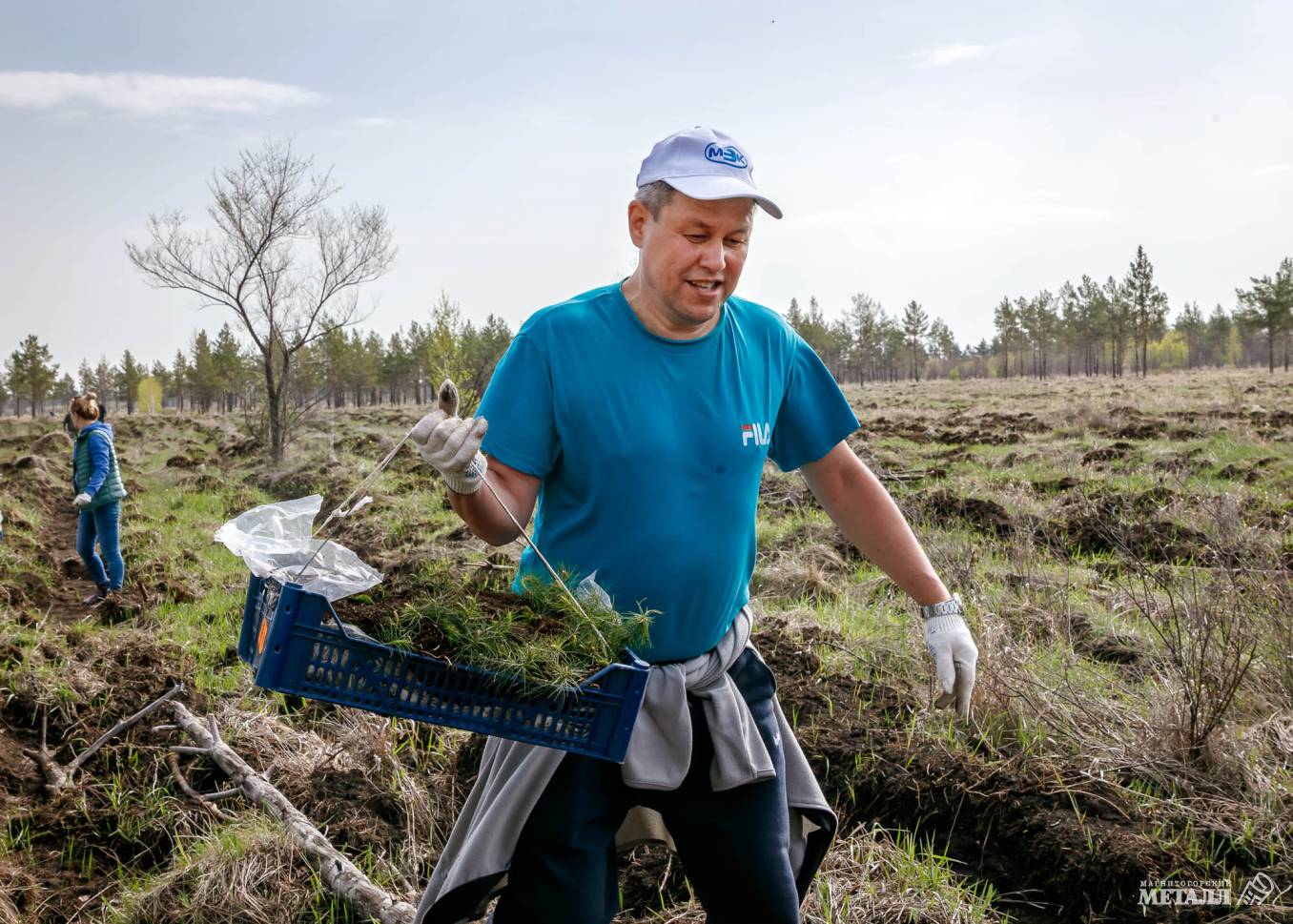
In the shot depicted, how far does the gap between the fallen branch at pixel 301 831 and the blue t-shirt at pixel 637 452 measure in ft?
4.31

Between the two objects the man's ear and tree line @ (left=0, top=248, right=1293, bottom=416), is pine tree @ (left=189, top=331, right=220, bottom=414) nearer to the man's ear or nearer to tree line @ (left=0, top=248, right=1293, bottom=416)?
tree line @ (left=0, top=248, right=1293, bottom=416)

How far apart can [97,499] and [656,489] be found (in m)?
6.90

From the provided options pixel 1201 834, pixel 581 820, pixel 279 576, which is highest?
pixel 279 576

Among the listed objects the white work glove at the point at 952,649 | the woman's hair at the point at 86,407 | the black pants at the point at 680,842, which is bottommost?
the black pants at the point at 680,842

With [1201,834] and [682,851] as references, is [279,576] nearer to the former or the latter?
[682,851]

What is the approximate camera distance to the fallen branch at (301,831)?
267 cm

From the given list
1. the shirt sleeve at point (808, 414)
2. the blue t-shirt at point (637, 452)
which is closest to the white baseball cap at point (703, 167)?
the blue t-shirt at point (637, 452)

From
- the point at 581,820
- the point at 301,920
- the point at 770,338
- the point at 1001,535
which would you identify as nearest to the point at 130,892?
the point at 301,920

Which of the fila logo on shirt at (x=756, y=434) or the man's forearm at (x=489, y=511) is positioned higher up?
the fila logo on shirt at (x=756, y=434)

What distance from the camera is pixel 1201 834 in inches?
114

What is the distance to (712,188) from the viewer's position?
1836 mm

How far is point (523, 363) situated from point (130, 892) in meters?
2.40

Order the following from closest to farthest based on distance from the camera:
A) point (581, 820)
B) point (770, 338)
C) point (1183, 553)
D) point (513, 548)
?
point (581, 820), point (770, 338), point (1183, 553), point (513, 548)

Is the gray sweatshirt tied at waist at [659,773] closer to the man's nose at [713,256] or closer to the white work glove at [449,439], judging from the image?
the white work glove at [449,439]
